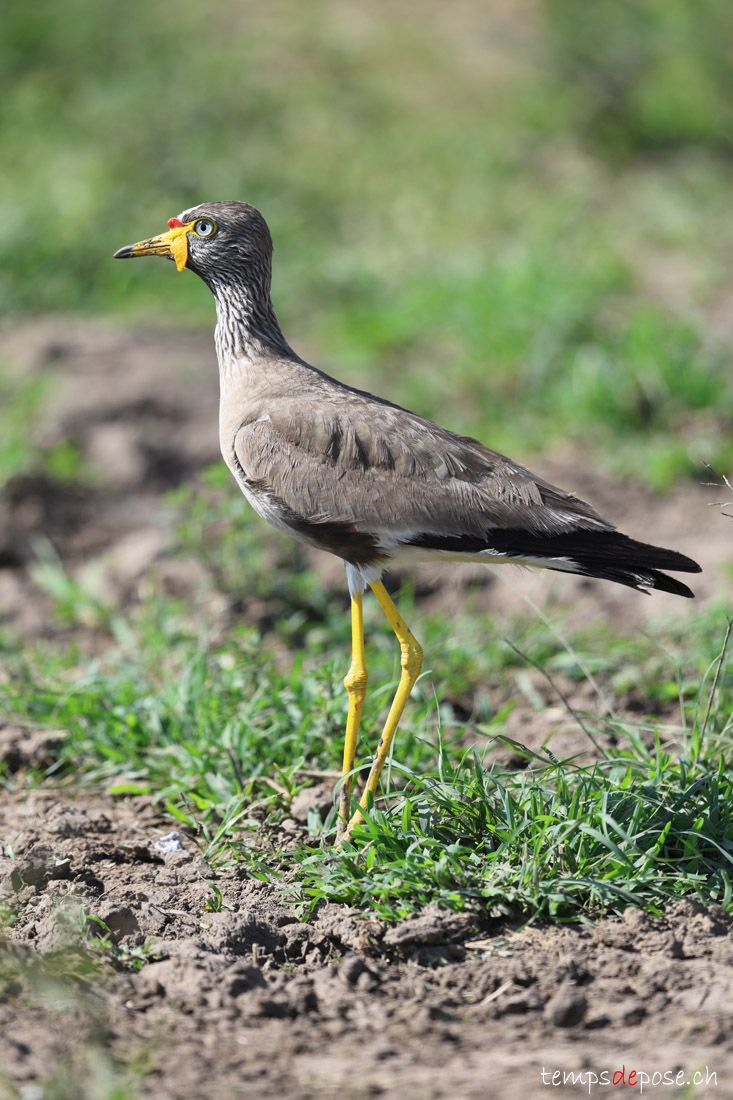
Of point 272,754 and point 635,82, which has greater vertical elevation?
point 635,82

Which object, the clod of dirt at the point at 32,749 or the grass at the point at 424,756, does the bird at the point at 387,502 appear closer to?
the grass at the point at 424,756

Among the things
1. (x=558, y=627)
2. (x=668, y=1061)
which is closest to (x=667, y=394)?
(x=558, y=627)

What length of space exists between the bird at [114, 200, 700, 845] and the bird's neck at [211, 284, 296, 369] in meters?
0.17

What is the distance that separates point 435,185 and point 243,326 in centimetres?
697

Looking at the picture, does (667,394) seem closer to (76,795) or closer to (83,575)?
(83,575)

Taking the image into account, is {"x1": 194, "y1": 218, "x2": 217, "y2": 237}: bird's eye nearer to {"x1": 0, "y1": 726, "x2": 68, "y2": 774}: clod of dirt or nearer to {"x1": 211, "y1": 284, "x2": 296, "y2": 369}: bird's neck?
{"x1": 211, "y1": 284, "x2": 296, "y2": 369}: bird's neck

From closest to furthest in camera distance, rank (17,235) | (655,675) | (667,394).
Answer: (655,675) → (667,394) → (17,235)

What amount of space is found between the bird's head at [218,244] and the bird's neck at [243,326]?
5 centimetres

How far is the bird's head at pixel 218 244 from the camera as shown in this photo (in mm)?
4094

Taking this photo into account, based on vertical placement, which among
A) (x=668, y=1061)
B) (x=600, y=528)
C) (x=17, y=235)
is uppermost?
(x=17, y=235)

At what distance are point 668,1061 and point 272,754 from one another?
6.29 feet

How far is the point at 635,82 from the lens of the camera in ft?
37.2

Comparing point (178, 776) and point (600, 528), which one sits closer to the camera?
point (600, 528)

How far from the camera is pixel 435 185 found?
10.5 m
